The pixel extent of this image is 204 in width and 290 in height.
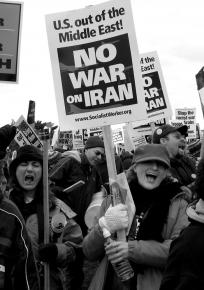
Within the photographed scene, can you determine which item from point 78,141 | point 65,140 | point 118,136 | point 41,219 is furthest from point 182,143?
point 65,140

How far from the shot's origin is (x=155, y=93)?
25.0 feet

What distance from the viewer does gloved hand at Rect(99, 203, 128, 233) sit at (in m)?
3.12

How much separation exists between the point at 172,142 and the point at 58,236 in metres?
2.56

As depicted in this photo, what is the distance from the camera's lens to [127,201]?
3.26 metres

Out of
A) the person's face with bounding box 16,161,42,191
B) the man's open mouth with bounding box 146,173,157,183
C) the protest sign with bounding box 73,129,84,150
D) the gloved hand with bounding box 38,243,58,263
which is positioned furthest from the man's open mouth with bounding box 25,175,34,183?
the protest sign with bounding box 73,129,84,150

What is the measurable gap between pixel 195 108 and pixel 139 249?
11.1 m

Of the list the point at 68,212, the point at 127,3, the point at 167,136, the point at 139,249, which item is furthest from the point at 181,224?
the point at 167,136

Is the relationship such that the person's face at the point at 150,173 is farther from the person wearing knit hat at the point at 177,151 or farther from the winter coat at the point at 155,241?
the person wearing knit hat at the point at 177,151

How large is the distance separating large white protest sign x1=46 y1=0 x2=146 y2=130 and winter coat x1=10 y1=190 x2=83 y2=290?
0.69 meters

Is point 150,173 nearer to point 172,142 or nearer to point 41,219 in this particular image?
point 41,219

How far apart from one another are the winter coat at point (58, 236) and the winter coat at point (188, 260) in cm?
166

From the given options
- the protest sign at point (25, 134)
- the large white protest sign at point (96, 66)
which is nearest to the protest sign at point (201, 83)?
the large white protest sign at point (96, 66)

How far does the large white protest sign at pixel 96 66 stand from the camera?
3.61 meters

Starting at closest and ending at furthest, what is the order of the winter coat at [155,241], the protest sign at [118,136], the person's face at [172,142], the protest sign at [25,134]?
the winter coat at [155,241], the protest sign at [25,134], the person's face at [172,142], the protest sign at [118,136]
